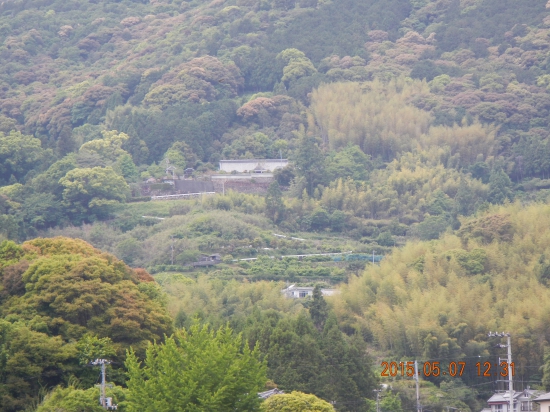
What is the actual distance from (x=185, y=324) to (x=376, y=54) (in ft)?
148

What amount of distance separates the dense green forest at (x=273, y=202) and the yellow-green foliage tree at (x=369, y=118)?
0.16 meters

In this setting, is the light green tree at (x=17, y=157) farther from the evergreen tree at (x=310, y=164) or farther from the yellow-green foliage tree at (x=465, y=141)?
the yellow-green foliage tree at (x=465, y=141)

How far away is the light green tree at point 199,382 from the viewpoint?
2116cm

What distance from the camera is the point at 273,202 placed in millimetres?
56000

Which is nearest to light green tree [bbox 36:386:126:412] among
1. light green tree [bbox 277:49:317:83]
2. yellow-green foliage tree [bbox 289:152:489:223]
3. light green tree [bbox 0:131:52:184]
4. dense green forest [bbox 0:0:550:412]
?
Answer: dense green forest [bbox 0:0:550:412]

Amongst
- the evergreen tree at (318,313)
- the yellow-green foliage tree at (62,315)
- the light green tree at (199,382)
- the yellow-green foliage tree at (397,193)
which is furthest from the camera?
the yellow-green foliage tree at (397,193)

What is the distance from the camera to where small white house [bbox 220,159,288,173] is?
208ft

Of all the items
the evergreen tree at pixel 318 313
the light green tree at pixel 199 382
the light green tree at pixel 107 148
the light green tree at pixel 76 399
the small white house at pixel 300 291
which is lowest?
the light green tree at pixel 76 399

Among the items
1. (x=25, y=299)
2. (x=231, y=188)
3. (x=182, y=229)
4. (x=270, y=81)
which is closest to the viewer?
(x=25, y=299)

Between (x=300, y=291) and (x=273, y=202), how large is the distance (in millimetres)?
10065

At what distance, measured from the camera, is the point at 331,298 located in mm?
42625

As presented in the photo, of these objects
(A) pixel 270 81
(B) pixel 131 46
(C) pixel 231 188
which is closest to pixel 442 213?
(C) pixel 231 188

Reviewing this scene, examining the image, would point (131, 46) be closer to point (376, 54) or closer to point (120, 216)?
point (376, 54)
